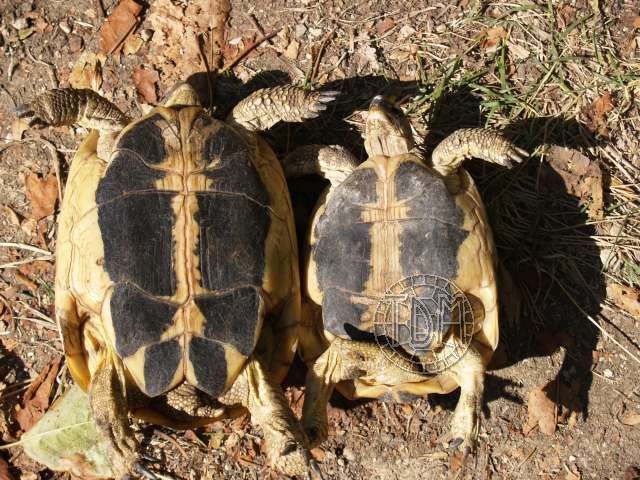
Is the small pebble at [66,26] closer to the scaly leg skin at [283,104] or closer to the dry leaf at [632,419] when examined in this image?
the scaly leg skin at [283,104]

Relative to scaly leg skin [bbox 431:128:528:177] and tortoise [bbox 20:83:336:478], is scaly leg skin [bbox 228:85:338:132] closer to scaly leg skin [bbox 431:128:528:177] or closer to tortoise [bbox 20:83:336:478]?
tortoise [bbox 20:83:336:478]

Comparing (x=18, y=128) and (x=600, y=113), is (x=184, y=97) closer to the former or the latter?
(x=18, y=128)

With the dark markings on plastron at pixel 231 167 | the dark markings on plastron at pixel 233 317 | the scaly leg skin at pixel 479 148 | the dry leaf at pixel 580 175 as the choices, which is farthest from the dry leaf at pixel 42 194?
the dry leaf at pixel 580 175

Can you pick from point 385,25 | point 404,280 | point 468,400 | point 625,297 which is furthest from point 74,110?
point 625,297

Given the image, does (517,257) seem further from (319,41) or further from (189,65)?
(189,65)

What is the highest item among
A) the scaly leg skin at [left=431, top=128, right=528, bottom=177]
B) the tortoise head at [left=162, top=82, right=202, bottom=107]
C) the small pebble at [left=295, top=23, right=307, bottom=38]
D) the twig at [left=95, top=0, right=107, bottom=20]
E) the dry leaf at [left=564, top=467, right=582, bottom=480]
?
the twig at [left=95, top=0, right=107, bottom=20]

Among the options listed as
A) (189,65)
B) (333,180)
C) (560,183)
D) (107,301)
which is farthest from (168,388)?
(560,183)

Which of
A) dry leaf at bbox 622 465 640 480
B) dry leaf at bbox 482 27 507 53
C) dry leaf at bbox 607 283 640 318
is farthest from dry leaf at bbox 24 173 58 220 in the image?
dry leaf at bbox 622 465 640 480
